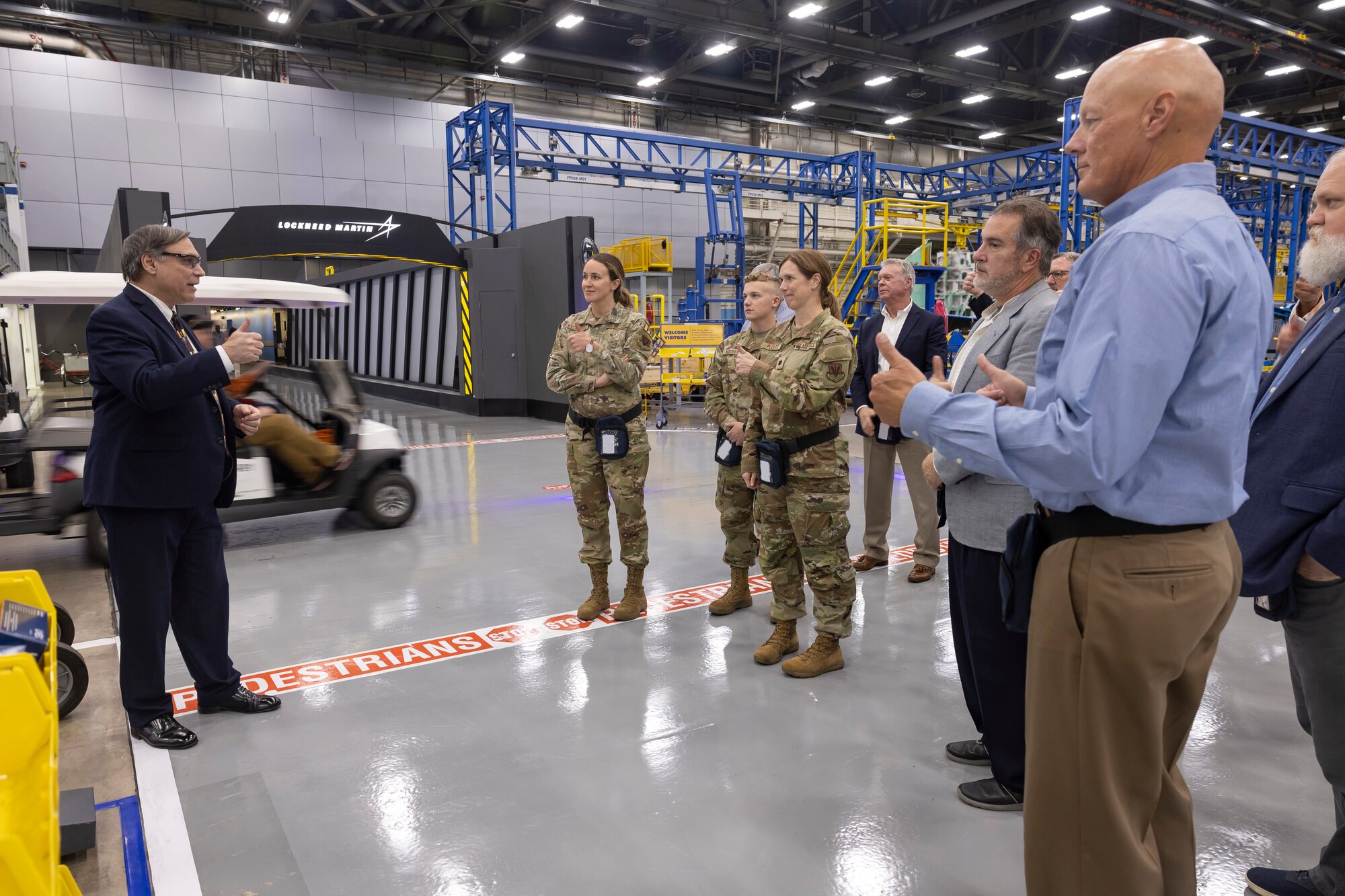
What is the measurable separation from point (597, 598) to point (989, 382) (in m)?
2.42

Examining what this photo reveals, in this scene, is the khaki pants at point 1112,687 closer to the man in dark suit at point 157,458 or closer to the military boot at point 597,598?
the man in dark suit at point 157,458

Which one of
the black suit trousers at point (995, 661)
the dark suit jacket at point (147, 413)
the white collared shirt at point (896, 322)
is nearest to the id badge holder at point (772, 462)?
the black suit trousers at point (995, 661)

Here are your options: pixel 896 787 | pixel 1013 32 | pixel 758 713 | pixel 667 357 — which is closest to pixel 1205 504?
pixel 896 787

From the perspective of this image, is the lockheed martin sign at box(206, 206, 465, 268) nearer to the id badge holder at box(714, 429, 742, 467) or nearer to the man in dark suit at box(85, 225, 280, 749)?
the man in dark suit at box(85, 225, 280, 749)

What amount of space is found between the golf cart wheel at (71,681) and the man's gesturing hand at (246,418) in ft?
3.23

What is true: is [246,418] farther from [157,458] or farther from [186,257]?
[186,257]

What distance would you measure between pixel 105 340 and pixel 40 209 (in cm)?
1881

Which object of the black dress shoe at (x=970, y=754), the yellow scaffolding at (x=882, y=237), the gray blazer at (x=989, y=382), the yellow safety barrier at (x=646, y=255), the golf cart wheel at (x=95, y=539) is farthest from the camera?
the yellow safety barrier at (x=646, y=255)

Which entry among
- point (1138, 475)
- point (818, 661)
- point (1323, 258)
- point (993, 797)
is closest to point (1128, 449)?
point (1138, 475)

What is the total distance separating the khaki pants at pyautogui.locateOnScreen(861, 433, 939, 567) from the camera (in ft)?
15.8

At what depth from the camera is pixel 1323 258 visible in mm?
1920

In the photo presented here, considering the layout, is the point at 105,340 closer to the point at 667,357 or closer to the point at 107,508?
the point at 107,508

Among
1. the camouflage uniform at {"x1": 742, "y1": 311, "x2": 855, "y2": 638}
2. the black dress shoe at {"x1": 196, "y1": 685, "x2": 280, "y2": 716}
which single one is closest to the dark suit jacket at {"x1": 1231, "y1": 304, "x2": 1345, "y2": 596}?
the camouflage uniform at {"x1": 742, "y1": 311, "x2": 855, "y2": 638}

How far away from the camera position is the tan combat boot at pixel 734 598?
13.9 ft
